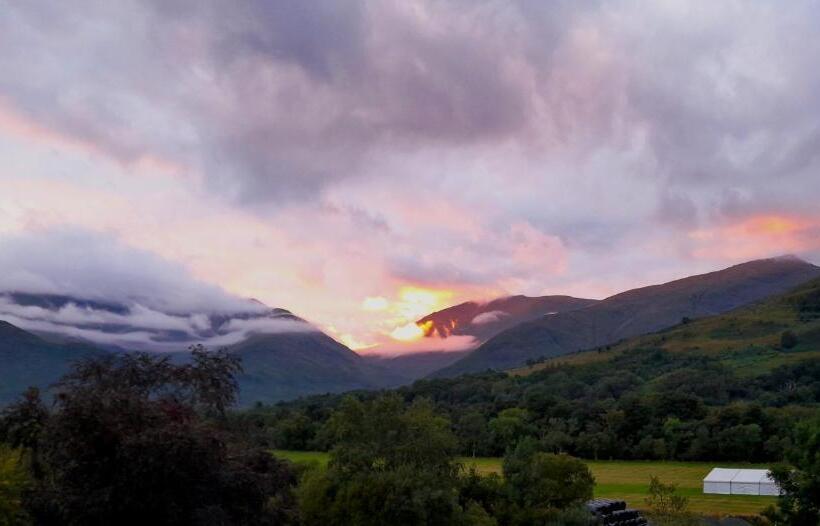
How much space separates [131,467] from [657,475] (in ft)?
245

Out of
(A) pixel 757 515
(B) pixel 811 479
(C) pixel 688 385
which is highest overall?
(C) pixel 688 385

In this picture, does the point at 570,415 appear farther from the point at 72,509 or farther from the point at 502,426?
the point at 72,509

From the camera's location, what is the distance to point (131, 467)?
2369 cm

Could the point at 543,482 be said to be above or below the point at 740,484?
above

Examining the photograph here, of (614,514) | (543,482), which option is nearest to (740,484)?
(614,514)

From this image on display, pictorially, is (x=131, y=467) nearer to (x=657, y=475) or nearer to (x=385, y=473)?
(x=385, y=473)

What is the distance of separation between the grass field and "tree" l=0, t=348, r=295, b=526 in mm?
24450

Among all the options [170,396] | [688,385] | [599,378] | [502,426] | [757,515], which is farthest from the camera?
[599,378]

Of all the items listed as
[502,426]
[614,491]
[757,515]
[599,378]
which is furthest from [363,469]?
[599,378]

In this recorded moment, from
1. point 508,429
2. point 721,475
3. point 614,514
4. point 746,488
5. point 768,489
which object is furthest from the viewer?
point 508,429

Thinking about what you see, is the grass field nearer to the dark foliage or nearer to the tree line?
the dark foliage

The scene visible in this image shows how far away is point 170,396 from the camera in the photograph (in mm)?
29047

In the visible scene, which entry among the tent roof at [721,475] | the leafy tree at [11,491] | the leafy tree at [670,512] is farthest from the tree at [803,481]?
the leafy tree at [11,491]

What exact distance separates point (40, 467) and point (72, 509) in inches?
144
